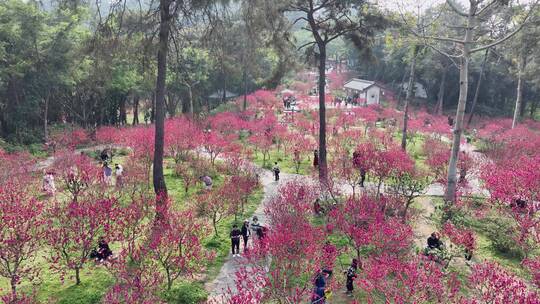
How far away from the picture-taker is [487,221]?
15.3 meters

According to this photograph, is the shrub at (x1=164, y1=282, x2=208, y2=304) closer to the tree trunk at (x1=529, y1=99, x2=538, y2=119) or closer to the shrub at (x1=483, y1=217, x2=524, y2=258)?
the shrub at (x1=483, y1=217, x2=524, y2=258)

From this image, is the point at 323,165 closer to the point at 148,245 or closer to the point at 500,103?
the point at 148,245

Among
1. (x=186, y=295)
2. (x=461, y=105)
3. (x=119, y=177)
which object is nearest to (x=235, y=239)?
(x=186, y=295)

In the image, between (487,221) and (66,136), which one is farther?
(66,136)

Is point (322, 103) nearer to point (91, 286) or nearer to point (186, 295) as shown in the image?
point (186, 295)

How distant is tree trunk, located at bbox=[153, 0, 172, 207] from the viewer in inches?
538

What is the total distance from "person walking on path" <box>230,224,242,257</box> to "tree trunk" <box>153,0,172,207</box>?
236 centimetres

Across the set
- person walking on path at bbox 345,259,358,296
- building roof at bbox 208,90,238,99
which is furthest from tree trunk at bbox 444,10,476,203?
building roof at bbox 208,90,238,99

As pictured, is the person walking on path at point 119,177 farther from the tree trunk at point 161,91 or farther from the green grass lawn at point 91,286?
the green grass lawn at point 91,286

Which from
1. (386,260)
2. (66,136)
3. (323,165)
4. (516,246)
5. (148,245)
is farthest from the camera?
(66,136)

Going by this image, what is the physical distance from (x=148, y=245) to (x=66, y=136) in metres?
19.4

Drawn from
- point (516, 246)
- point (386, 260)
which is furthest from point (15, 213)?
point (516, 246)

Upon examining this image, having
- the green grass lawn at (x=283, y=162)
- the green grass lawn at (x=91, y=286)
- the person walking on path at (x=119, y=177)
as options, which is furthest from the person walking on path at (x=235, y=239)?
the green grass lawn at (x=283, y=162)

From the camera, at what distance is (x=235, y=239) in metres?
12.9
